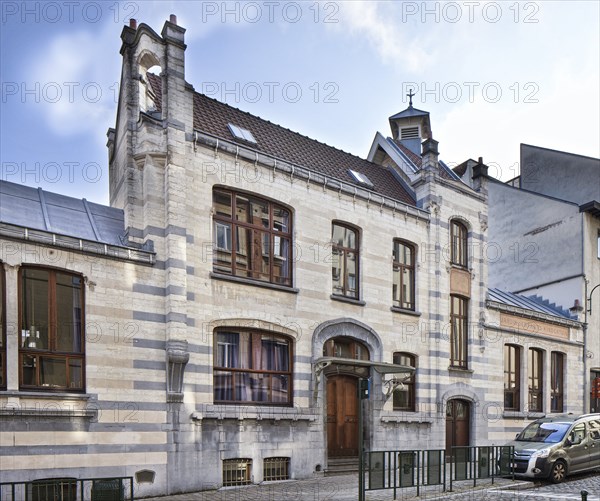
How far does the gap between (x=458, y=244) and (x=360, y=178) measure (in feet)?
15.4

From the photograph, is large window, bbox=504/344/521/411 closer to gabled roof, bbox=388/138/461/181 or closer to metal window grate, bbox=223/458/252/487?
gabled roof, bbox=388/138/461/181

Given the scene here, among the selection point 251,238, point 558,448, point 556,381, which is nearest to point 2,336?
point 251,238

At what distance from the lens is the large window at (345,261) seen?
1906cm

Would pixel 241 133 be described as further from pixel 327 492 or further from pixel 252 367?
pixel 327 492

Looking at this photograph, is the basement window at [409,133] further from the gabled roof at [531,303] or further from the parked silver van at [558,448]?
the parked silver van at [558,448]

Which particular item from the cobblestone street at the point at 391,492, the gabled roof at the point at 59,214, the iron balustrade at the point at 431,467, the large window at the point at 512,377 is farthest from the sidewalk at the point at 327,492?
the large window at the point at 512,377

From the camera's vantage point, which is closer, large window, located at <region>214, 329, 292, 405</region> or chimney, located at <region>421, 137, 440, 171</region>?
large window, located at <region>214, 329, 292, 405</region>

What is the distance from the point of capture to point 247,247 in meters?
17.1

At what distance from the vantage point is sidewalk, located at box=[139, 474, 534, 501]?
13750 mm

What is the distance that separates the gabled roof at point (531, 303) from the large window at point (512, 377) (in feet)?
6.27

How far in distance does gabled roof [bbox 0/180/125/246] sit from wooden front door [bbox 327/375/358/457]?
7662 millimetres

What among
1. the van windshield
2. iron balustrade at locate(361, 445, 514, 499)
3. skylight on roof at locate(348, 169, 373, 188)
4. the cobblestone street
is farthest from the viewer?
skylight on roof at locate(348, 169, 373, 188)

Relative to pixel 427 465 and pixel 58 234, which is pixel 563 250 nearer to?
pixel 427 465

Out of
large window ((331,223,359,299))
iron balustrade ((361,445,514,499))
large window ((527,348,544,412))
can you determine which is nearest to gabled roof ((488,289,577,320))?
large window ((527,348,544,412))
